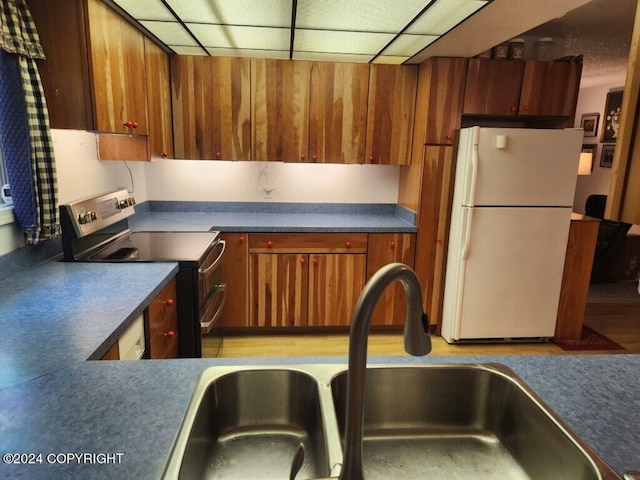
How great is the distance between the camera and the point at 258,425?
3.51ft

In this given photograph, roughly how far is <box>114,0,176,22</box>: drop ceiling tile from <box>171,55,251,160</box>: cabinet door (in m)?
0.80

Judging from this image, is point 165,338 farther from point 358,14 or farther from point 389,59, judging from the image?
point 389,59

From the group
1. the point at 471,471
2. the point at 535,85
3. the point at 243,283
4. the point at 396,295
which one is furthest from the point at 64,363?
the point at 535,85

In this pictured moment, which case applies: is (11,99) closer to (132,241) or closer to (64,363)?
(132,241)

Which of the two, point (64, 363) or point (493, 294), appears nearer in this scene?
point (64, 363)

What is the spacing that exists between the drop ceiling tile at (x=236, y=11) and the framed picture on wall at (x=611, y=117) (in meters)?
5.26

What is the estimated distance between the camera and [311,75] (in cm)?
317

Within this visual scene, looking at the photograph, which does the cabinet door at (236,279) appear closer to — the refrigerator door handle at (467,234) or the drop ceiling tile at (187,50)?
the drop ceiling tile at (187,50)

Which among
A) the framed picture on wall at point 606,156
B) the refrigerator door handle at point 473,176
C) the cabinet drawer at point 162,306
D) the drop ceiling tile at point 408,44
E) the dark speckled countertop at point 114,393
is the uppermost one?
the drop ceiling tile at point 408,44

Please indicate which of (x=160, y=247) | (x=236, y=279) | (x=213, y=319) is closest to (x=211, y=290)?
(x=213, y=319)

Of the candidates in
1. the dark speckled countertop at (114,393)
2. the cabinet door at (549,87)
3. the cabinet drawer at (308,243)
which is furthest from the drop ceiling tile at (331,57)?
the dark speckled countertop at (114,393)

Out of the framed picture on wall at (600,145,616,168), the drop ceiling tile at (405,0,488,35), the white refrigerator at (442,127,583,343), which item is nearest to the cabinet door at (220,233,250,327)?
the white refrigerator at (442,127,583,343)

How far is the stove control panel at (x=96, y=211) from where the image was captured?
6.67ft

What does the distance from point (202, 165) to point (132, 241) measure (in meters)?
1.19
